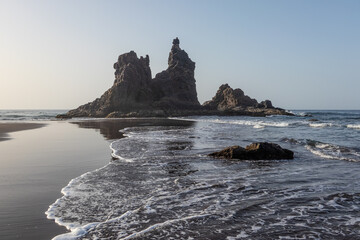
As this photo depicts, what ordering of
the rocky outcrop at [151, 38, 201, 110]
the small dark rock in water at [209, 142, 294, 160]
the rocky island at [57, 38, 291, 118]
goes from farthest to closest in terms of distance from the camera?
the rocky outcrop at [151, 38, 201, 110] → the rocky island at [57, 38, 291, 118] → the small dark rock in water at [209, 142, 294, 160]

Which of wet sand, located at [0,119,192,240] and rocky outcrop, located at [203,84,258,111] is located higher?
rocky outcrop, located at [203,84,258,111]

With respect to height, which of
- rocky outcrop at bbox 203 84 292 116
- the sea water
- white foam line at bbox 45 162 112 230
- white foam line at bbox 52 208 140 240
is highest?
rocky outcrop at bbox 203 84 292 116

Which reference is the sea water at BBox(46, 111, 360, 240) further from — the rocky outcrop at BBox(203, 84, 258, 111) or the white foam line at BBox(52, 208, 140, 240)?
the rocky outcrop at BBox(203, 84, 258, 111)

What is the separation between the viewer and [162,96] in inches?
4102

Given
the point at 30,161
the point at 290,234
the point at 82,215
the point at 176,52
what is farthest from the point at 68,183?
the point at 176,52

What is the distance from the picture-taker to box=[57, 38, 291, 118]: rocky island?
3472 inches

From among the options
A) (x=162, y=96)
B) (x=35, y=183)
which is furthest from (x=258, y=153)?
(x=162, y=96)

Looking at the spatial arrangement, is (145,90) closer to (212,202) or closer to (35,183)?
(35,183)

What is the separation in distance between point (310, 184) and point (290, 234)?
3.65 m

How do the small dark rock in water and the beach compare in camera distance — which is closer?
the beach

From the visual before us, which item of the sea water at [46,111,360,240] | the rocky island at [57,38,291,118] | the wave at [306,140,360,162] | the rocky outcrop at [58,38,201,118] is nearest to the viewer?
the sea water at [46,111,360,240]

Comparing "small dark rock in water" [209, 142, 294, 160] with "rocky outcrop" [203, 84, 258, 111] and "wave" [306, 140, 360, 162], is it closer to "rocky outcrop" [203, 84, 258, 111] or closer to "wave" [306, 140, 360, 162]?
"wave" [306, 140, 360, 162]

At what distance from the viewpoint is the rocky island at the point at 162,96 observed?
88.2m

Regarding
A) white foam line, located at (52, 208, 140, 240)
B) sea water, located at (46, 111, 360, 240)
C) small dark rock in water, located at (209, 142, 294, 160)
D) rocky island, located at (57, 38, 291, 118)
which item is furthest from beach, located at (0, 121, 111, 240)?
rocky island, located at (57, 38, 291, 118)
